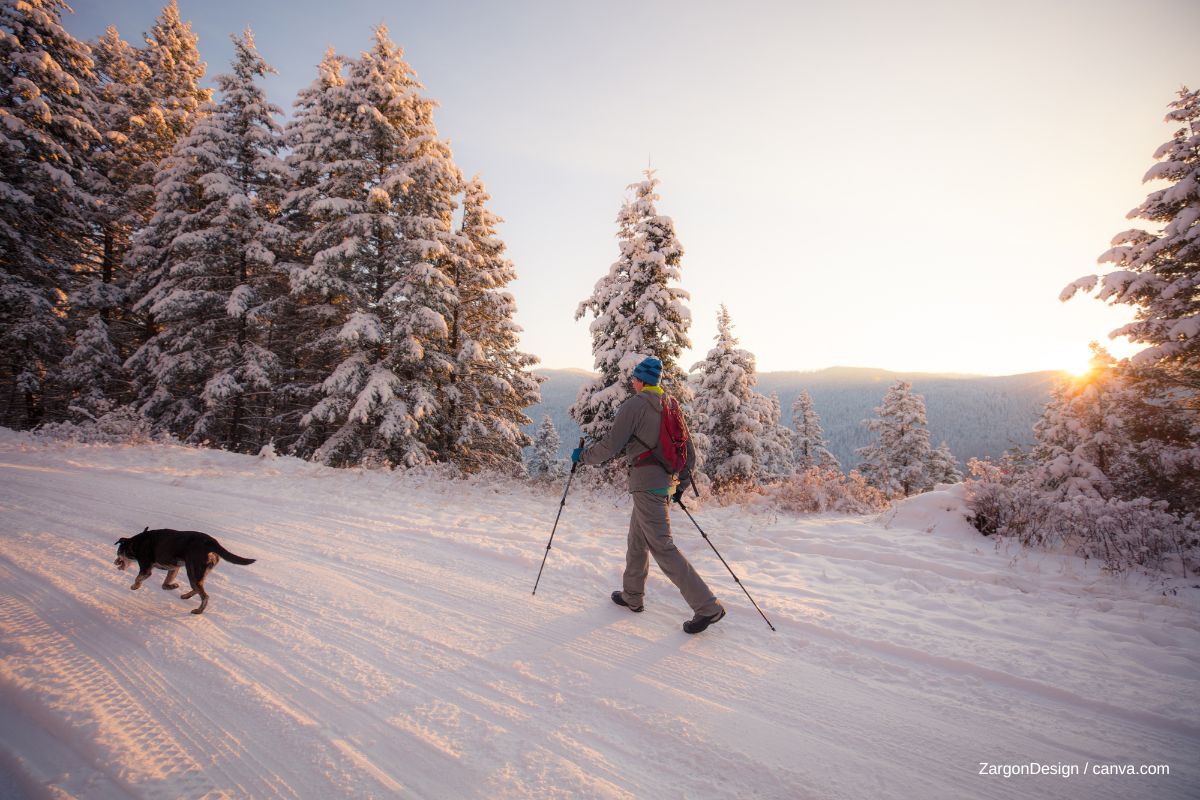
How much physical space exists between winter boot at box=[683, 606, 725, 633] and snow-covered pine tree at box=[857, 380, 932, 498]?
3079 centimetres

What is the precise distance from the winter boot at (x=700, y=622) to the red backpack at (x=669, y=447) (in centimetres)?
128

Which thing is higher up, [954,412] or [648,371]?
[954,412]

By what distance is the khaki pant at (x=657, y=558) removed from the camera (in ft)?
13.0

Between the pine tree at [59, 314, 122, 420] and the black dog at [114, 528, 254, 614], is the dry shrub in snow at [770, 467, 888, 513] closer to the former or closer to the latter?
the black dog at [114, 528, 254, 614]

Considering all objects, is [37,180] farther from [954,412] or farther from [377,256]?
[954,412]

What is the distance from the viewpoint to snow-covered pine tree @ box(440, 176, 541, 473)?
15.8 m

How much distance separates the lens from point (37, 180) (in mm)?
14633

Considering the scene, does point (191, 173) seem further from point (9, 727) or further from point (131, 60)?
point (9, 727)

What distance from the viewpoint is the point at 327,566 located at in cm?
491

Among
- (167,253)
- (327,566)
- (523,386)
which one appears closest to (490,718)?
(327,566)

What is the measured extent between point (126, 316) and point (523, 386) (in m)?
15.2

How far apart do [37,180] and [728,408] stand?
26.6m

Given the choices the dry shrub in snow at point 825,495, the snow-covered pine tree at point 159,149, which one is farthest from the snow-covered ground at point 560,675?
the snow-covered pine tree at point 159,149

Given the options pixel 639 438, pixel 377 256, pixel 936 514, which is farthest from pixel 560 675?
pixel 377 256
